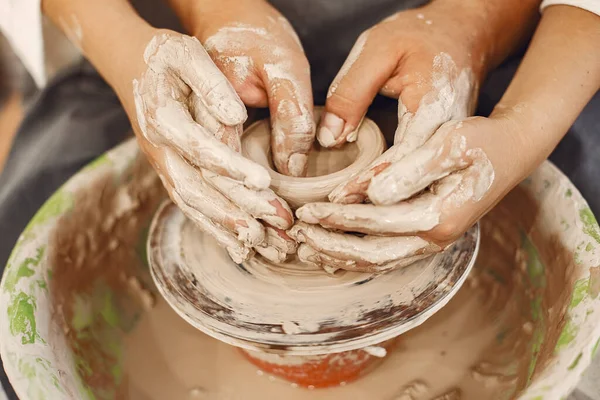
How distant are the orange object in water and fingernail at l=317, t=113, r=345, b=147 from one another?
1.33ft

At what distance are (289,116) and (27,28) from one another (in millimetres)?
873

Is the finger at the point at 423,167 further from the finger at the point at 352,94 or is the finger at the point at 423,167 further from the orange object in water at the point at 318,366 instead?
the orange object in water at the point at 318,366

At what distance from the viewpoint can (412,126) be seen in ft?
3.10

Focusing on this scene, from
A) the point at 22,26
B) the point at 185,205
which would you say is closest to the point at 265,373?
the point at 185,205

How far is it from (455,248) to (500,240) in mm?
368

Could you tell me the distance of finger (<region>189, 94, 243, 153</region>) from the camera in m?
0.94

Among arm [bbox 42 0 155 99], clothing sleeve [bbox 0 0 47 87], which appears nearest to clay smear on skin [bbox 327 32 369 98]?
arm [bbox 42 0 155 99]

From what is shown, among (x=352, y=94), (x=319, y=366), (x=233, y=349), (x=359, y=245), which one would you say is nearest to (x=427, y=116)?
(x=352, y=94)

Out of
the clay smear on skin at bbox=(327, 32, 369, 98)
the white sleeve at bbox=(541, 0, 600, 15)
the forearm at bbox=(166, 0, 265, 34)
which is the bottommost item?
the white sleeve at bbox=(541, 0, 600, 15)

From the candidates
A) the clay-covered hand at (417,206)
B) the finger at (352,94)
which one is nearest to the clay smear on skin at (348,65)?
the finger at (352,94)

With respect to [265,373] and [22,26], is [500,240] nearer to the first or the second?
[265,373]

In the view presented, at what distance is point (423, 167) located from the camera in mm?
842

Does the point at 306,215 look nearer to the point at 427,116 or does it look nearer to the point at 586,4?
the point at 427,116

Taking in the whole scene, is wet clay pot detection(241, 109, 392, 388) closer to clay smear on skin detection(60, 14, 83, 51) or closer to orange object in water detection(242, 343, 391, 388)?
orange object in water detection(242, 343, 391, 388)
